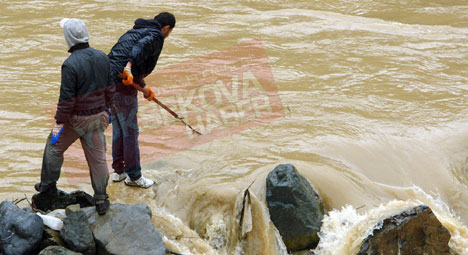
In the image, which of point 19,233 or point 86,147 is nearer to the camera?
point 19,233

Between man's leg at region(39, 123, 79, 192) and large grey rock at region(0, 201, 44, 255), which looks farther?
man's leg at region(39, 123, 79, 192)

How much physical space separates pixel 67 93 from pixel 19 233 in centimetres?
113

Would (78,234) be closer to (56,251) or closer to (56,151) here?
(56,251)

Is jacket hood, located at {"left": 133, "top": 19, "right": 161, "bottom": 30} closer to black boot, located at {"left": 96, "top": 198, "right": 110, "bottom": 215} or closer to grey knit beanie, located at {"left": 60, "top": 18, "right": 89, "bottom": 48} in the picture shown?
grey knit beanie, located at {"left": 60, "top": 18, "right": 89, "bottom": 48}

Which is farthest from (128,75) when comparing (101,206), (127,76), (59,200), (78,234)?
(78,234)

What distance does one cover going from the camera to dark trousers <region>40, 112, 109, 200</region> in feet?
13.2

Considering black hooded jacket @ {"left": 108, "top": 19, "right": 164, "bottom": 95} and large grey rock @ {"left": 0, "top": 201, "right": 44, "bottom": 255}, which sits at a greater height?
black hooded jacket @ {"left": 108, "top": 19, "right": 164, "bottom": 95}

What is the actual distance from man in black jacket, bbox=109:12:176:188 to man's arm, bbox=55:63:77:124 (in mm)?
665

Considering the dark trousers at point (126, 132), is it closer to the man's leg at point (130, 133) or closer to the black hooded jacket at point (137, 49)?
the man's leg at point (130, 133)

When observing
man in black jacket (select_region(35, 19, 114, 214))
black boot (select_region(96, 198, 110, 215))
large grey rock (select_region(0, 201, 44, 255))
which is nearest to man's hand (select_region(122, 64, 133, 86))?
man in black jacket (select_region(35, 19, 114, 214))

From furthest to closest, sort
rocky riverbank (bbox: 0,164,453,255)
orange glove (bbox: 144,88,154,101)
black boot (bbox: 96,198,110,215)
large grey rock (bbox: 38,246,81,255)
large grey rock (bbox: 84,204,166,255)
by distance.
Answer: orange glove (bbox: 144,88,154,101) < black boot (bbox: 96,198,110,215) < large grey rock (bbox: 84,204,166,255) < rocky riverbank (bbox: 0,164,453,255) < large grey rock (bbox: 38,246,81,255)

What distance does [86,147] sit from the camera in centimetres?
414

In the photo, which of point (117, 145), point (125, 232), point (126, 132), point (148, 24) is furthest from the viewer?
point (117, 145)

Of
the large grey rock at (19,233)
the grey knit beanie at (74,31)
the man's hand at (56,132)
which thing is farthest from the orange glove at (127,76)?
the large grey rock at (19,233)
